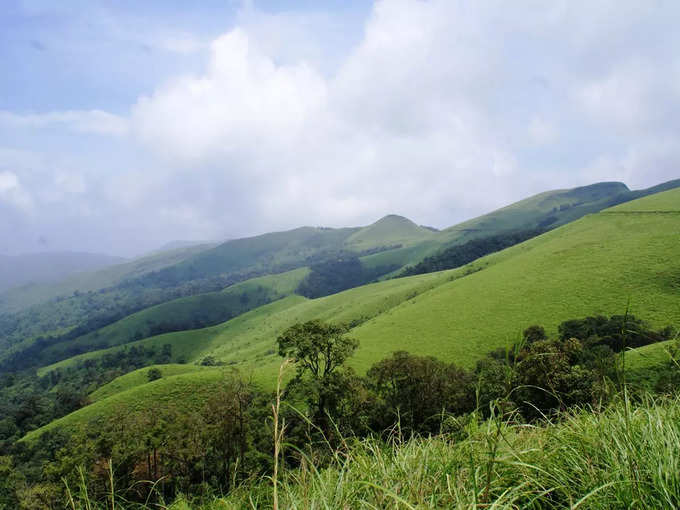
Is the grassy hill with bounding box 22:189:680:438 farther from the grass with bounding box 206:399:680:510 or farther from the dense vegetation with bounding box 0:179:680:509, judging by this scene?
the grass with bounding box 206:399:680:510

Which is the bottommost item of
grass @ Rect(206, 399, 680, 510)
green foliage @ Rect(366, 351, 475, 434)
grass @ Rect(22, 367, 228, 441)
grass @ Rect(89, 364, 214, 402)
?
grass @ Rect(89, 364, 214, 402)

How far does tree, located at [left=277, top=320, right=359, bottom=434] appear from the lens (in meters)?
28.7

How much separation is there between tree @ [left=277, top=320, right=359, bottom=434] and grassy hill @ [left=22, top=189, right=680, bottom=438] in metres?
17.8

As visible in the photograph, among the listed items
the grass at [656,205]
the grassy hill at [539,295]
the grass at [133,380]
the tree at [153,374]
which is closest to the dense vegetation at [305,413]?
the grassy hill at [539,295]

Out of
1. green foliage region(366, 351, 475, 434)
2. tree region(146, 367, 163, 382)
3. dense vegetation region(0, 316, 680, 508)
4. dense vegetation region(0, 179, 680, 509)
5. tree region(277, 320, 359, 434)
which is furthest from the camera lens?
tree region(146, 367, 163, 382)

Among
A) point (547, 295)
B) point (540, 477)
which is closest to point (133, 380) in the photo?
point (547, 295)

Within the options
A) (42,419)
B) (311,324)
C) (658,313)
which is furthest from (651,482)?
(42,419)

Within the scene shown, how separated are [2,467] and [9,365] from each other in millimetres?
213055

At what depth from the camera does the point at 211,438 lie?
88.9 ft

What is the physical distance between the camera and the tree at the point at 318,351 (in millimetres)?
28672

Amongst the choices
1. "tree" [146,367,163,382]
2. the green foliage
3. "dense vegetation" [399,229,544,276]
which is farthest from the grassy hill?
"dense vegetation" [399,229,544,276]

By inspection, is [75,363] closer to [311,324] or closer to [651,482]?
[311,324]

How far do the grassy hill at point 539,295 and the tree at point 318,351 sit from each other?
17.8 m

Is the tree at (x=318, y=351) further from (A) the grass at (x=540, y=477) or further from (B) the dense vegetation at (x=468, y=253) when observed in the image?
(B) the dense vegetation at (x=468, y=253)
